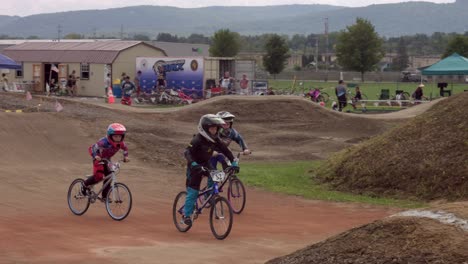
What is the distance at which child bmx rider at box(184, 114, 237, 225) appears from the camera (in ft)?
38.9

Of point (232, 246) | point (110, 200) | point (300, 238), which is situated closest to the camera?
point (232, 246)

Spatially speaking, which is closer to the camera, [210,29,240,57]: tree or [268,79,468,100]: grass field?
[268,79,468,100]: grass field

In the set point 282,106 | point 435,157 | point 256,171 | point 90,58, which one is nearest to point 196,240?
point 435,157

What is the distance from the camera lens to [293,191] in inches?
712

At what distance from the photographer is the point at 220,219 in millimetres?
11758

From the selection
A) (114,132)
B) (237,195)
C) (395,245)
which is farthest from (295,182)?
(395,245)

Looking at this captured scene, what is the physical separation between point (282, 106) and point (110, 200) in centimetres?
2239

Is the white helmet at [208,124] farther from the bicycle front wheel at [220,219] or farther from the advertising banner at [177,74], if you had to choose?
the advertising banner at [177,74]

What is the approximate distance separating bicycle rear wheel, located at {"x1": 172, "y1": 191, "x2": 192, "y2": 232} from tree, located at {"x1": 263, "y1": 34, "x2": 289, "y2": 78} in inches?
2705

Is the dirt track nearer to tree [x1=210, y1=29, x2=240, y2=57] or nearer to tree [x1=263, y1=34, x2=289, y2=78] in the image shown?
tree [x1=263, y1=34, x2=289, y2=78]

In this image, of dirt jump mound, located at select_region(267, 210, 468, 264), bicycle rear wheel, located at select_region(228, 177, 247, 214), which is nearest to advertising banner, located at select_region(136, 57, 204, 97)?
bicycle rear wheel, located at select_region(228, 177, 247, 214)

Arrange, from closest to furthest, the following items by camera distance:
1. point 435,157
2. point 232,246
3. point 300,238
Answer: point 232,246
point 300,238
point 435,157

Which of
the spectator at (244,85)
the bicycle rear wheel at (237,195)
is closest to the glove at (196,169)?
the bicycle rear wheel at (237,195)

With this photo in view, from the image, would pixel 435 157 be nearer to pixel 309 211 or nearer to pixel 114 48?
pixel 309 211
